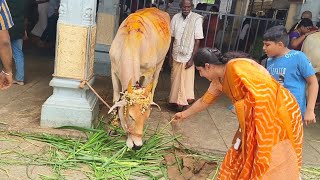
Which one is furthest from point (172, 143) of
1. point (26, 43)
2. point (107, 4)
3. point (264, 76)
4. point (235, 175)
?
point (26, 43)

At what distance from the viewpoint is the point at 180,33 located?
16.8ft

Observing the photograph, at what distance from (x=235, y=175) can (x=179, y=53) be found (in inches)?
116

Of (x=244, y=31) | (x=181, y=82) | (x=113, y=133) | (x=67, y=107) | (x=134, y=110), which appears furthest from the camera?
(x=244, y=31)

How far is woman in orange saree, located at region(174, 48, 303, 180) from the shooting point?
2.18m

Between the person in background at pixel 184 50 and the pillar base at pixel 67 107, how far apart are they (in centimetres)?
151

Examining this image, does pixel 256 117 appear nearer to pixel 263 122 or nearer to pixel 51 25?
pixel 263 122

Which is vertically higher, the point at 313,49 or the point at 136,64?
the point at 313,49

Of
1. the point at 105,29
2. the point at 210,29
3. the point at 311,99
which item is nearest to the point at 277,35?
the point at 311,99

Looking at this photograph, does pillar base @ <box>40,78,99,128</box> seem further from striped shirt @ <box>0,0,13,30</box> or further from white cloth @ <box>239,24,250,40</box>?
white cloth @ <box>239,24,250,40</box>

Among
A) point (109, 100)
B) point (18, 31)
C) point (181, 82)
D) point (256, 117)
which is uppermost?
point (256, 117)

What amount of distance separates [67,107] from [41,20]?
5.08 metres

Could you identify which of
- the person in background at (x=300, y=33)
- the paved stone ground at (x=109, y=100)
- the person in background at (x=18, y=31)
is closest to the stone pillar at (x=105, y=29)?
the paved stone ground at (x=109, y=100)

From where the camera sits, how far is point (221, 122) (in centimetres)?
518

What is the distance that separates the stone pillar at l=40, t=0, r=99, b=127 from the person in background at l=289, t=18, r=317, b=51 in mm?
3010
